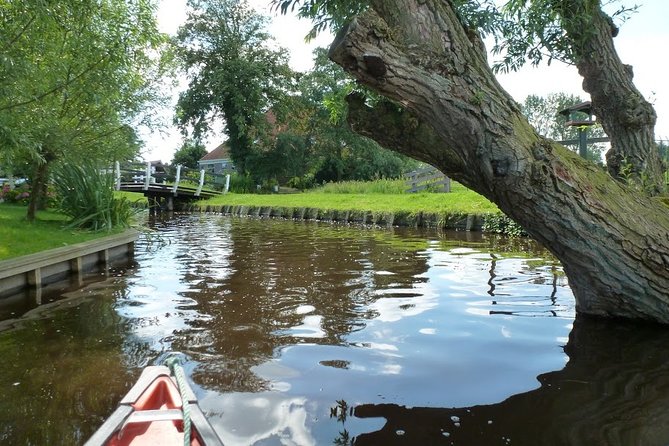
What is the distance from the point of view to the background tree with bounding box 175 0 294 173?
37.3m

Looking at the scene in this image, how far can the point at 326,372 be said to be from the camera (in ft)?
13.9

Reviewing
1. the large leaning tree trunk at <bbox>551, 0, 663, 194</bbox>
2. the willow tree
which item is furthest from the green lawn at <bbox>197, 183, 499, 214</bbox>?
the willow tree

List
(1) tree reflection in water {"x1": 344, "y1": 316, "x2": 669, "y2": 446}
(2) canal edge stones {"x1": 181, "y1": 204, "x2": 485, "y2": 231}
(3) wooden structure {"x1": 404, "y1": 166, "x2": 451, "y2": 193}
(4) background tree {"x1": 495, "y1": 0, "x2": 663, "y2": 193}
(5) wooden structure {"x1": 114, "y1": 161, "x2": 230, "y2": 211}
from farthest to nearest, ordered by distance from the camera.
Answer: (5) wooden structure {"x1": 114, "y1": 161, "x2": 230, "y2": 211}
(3) wooden structure {"x1": 404, "y1": 166, "x2": 451, "y2": 193}
(2) canal edge stones {"x1": 181, "y1": 204, "x2": 485, "y2": 231}
(4) background tree {"x1": 495, "y1": 0, "x2": 663, "y2": 193}
(1) tree reflection in water {"x1": 344, "y1": 316, "x2": 669, "y2": 446}

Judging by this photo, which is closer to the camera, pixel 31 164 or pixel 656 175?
pixel 656 175

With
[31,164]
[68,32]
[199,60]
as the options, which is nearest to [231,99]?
[199,60]

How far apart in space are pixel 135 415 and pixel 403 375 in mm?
2177

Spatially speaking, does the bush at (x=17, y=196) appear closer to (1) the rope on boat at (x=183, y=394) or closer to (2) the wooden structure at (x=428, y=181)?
(2) the wooden structure at (x=428, y=181)

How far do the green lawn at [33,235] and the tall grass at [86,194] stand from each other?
0.35m

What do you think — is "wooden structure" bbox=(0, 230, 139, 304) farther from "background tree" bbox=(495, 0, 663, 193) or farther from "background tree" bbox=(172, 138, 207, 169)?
"background tree" bbox=(172, 138, 207, 169)

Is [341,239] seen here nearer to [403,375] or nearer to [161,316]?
[161,316]

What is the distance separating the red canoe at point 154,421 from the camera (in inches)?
94.0

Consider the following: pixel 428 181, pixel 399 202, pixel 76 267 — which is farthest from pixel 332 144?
pixel 76 267

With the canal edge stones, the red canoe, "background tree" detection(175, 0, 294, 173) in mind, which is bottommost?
the red canoe

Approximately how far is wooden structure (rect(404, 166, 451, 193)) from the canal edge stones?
13.8 ft
